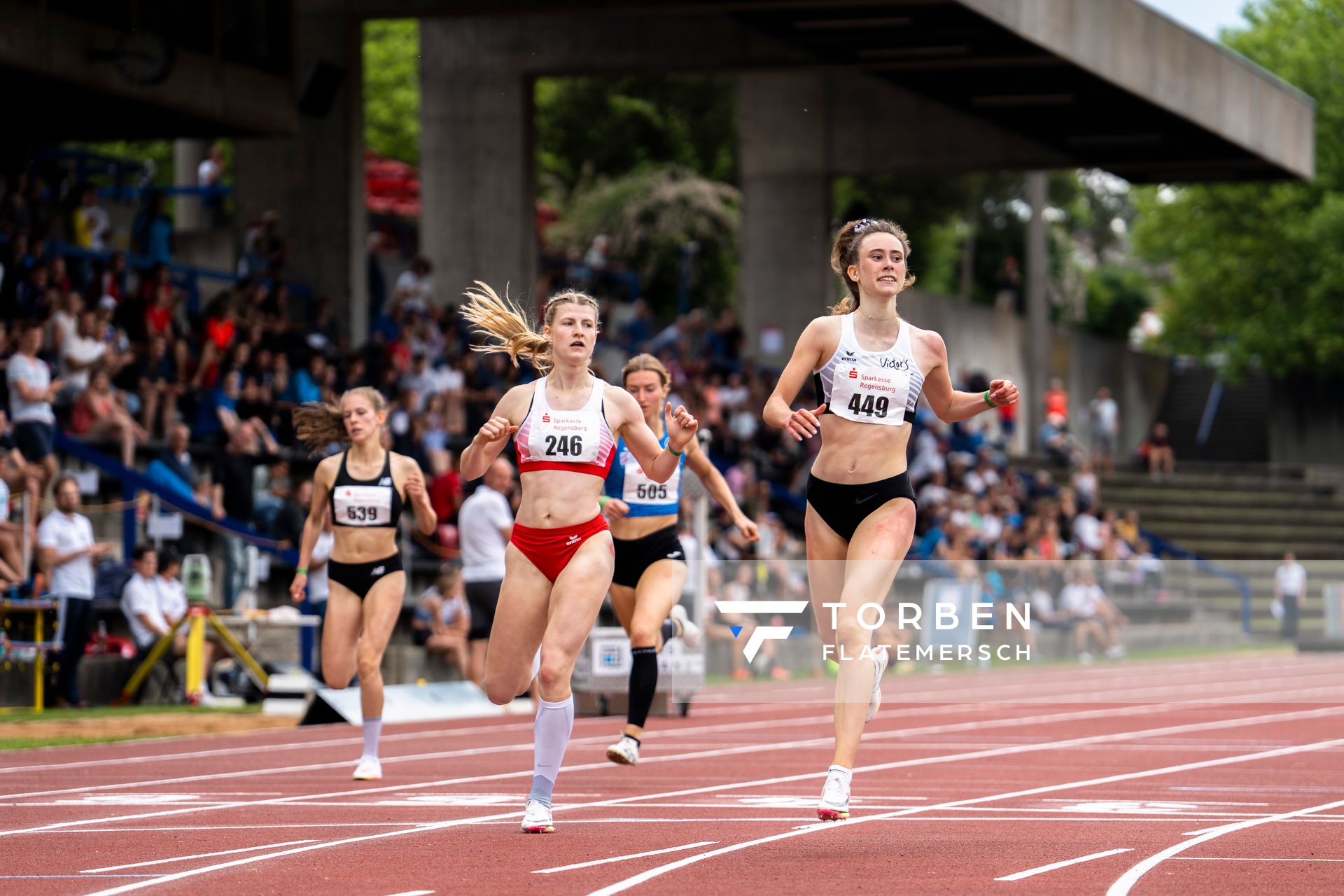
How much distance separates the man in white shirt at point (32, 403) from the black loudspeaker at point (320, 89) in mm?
11652

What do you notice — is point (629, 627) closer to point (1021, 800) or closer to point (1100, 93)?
point (1021, 800)

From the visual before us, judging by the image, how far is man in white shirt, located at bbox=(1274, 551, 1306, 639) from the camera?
A: 33.4m

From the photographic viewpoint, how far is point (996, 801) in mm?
11117

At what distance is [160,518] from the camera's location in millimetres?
20438

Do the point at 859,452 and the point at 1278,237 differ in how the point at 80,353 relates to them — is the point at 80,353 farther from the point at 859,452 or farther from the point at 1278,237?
A: the point at 1278,237

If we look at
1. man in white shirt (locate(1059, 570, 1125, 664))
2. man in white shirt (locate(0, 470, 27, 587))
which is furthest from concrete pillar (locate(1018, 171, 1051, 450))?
man in white shirt (locate(0, 470, 27, 587))

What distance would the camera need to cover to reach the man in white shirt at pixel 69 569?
1844 centimetres

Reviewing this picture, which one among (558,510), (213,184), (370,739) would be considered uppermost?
(213,184)

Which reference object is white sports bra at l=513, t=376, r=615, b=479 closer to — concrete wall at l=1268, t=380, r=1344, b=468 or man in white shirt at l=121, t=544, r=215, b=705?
man in white shirt at l=121, t=544, r=215, b=705

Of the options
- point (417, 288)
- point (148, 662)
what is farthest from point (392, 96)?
point (148, 662)

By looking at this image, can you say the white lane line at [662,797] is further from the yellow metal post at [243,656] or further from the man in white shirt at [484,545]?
the yellow metal post at [243,656]

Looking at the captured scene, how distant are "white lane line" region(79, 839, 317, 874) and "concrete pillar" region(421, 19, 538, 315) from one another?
24.7 metres

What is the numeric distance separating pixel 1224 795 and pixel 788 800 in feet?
7.50

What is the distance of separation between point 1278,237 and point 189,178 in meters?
31.8
